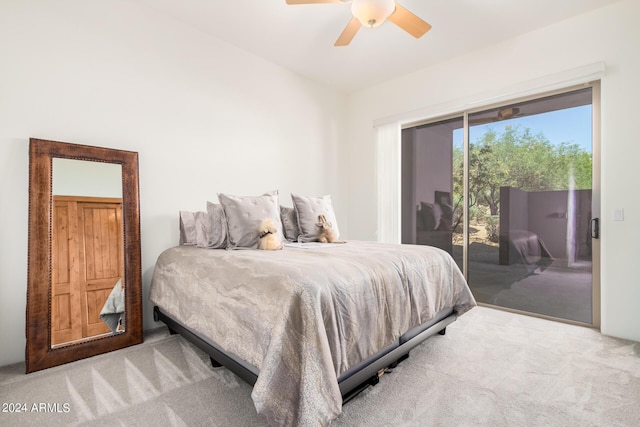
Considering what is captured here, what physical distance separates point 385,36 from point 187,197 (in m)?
2.54

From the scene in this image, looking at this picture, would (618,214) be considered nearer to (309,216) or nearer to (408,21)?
(408,21)

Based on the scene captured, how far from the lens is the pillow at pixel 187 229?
2686mm

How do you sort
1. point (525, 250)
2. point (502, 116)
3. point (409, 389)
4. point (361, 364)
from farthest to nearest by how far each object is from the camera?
1. point (502, 116)
2. point (525, 250)
3. point (409, 389)
4. point (361, 364)

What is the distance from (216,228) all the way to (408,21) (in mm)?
2215

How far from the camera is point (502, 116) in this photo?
3291 mm

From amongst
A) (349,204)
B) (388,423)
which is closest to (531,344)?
(388,423)

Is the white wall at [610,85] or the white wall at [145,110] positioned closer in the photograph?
the white wall at [145,110]

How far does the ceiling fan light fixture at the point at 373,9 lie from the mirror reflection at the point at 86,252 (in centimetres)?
213

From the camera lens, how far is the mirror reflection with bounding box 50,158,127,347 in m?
2.07

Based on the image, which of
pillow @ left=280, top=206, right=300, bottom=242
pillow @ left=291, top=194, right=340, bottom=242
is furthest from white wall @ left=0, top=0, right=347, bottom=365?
pillow @ left=291, top=194, right=340, bottom=242

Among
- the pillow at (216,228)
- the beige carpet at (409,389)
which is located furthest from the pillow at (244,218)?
the beige carpet at (409,389)

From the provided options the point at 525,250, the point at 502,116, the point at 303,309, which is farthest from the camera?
the point at 502,116

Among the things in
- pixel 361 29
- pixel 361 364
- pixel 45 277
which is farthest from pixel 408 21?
pixel 45 277

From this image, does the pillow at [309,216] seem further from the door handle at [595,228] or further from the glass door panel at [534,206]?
the door handle at [595,228]
